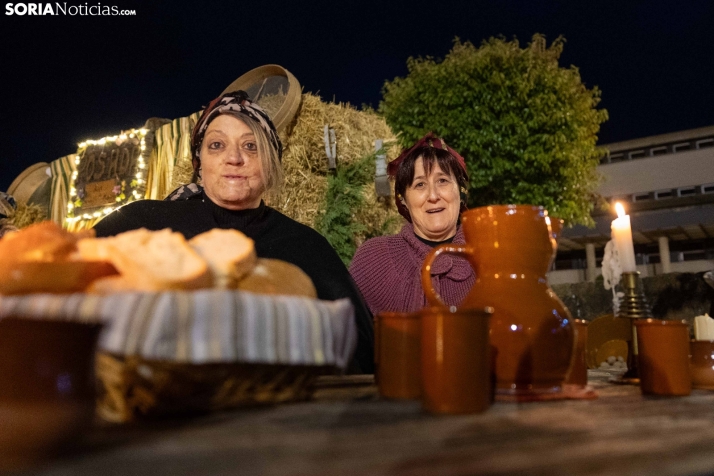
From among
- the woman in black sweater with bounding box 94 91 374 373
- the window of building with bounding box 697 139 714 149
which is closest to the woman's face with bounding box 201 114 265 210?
the woman in black sweater with bounding box 94 91 374 373

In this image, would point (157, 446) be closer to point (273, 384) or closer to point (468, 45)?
point (273, 384)

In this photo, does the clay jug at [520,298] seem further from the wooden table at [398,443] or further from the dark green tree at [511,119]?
the dark green tree at [511,119]

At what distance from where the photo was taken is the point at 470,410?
82 centimetres

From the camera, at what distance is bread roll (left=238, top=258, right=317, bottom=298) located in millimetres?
927

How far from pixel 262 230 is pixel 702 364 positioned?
205cm

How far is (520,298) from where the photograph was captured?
1.03 m

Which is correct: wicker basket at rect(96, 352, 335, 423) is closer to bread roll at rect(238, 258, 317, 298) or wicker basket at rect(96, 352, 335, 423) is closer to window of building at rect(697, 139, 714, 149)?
bread roll at rect(238, 258, 317, 298)

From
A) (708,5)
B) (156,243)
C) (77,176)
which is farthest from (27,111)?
(708,5)

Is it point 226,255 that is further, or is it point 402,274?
point 402,274

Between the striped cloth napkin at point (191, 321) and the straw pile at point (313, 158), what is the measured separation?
4.17 metres

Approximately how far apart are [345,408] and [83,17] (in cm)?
991

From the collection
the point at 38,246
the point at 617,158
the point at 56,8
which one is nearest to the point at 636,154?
the point at 617,158

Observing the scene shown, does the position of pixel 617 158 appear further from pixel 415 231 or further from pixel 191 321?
pixel 191 321

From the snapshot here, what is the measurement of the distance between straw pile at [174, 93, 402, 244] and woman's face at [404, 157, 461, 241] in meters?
1.83
